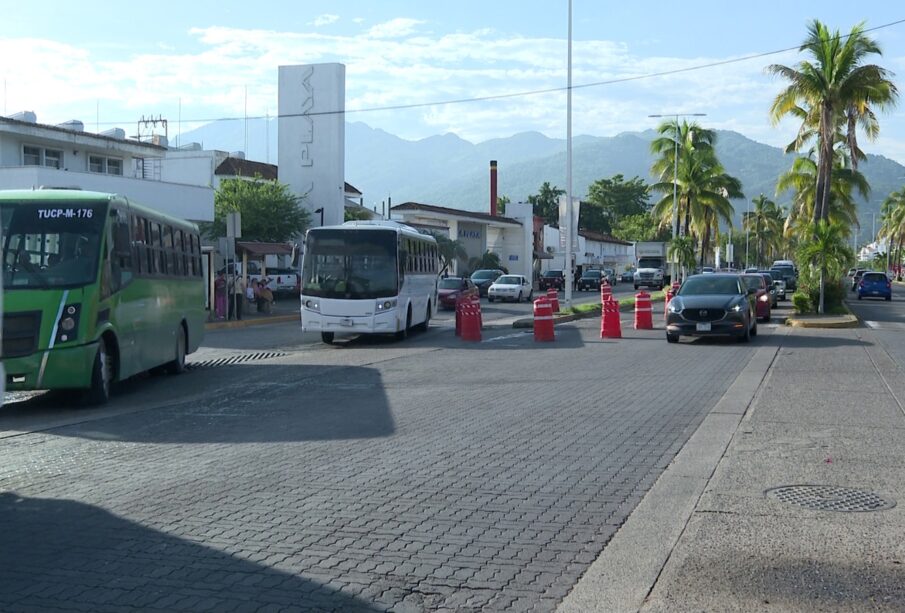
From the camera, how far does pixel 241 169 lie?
65.5m

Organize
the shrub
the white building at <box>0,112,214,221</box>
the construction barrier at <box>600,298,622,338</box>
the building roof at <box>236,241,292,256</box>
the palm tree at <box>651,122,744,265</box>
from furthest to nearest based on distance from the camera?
the palm tree at <box>651,122,744,265</box> < the building roof at <box>236,241,292,256</box> < the shrub < the white building at <box>0,112,214,221</box> < the construction barrier at <box>600,298,622,338</box>

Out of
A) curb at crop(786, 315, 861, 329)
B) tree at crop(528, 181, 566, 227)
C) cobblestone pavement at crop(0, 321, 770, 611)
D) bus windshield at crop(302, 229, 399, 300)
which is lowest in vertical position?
cobblestone pavement at crop(0, 321, 770, 611)

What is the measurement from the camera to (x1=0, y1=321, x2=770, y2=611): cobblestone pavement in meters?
5.45

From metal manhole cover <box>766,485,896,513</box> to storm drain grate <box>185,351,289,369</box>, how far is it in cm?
1328

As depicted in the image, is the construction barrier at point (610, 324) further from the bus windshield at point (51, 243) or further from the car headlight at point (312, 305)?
the bus windshield at point (51, 243)

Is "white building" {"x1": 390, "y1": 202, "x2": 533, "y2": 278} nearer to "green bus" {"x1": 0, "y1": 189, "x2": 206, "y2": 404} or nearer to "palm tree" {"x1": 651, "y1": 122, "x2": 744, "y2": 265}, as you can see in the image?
"palm tree" {"x1": 651, "y1": 122, "x2": 744, "y2": 265}

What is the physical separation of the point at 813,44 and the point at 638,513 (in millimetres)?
32261

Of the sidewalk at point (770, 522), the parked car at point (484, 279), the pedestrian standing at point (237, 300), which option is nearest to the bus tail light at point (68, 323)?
the sidewalk at point (770, 522)

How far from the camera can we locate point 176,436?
10531mm

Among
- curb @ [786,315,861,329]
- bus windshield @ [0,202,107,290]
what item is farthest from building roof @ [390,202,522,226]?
bus windshield @ [0,202,107,290]

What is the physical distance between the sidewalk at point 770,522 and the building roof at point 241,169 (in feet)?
182

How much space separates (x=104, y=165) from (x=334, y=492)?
42.0 metres

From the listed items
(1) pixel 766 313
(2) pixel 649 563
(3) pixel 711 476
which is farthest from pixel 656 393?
(1) pixel 766 313

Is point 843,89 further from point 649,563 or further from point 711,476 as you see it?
point 649,563
